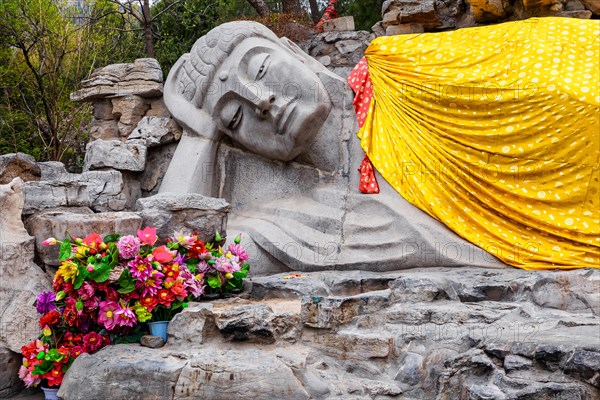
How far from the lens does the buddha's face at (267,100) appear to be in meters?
4.41

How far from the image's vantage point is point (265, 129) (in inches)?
177

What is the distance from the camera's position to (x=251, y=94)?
4.40 m

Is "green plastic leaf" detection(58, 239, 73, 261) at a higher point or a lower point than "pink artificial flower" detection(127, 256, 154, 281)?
higher

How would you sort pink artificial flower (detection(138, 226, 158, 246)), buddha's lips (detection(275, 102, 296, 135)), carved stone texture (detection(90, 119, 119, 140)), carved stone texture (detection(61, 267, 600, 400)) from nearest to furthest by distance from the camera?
carved stone texture (detection(61, 267, 600, 400)) → pink artificial flower (detection(138, 226, 158, 246)) → buddha's lips (detection(275, 102, 296, 135)) → carved stone texture (detection(90, 119, 119, 140))

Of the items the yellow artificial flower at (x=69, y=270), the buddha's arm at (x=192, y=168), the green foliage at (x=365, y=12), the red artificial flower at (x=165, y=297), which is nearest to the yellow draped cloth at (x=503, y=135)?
the buddha's arm at (x=192, y=168)

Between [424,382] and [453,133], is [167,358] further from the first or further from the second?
[453,133]

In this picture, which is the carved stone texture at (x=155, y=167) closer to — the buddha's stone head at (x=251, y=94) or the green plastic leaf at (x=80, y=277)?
the buddha's stone head at (x=251, y=94)

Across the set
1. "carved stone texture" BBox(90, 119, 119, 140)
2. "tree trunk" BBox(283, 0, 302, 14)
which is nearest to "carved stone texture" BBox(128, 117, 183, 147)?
"carved stone texture" BBox(90, 119, 119, 140)

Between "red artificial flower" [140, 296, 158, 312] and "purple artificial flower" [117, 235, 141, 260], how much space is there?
19cm

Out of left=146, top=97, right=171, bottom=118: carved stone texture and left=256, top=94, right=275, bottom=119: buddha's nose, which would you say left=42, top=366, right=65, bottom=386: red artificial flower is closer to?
left=256, top=94, right=275, bottom=119: buddha's nose

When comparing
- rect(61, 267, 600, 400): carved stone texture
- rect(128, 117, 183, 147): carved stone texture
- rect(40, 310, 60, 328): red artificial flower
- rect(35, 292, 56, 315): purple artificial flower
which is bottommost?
rect(61, 267, 600, 400): carved stone texture

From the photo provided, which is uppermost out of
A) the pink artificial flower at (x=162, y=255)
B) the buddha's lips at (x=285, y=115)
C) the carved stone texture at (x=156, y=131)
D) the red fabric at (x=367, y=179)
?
the buddha's lips at (x=285, y=115)

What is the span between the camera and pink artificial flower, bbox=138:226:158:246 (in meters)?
3.23

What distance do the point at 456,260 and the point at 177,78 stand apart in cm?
224
